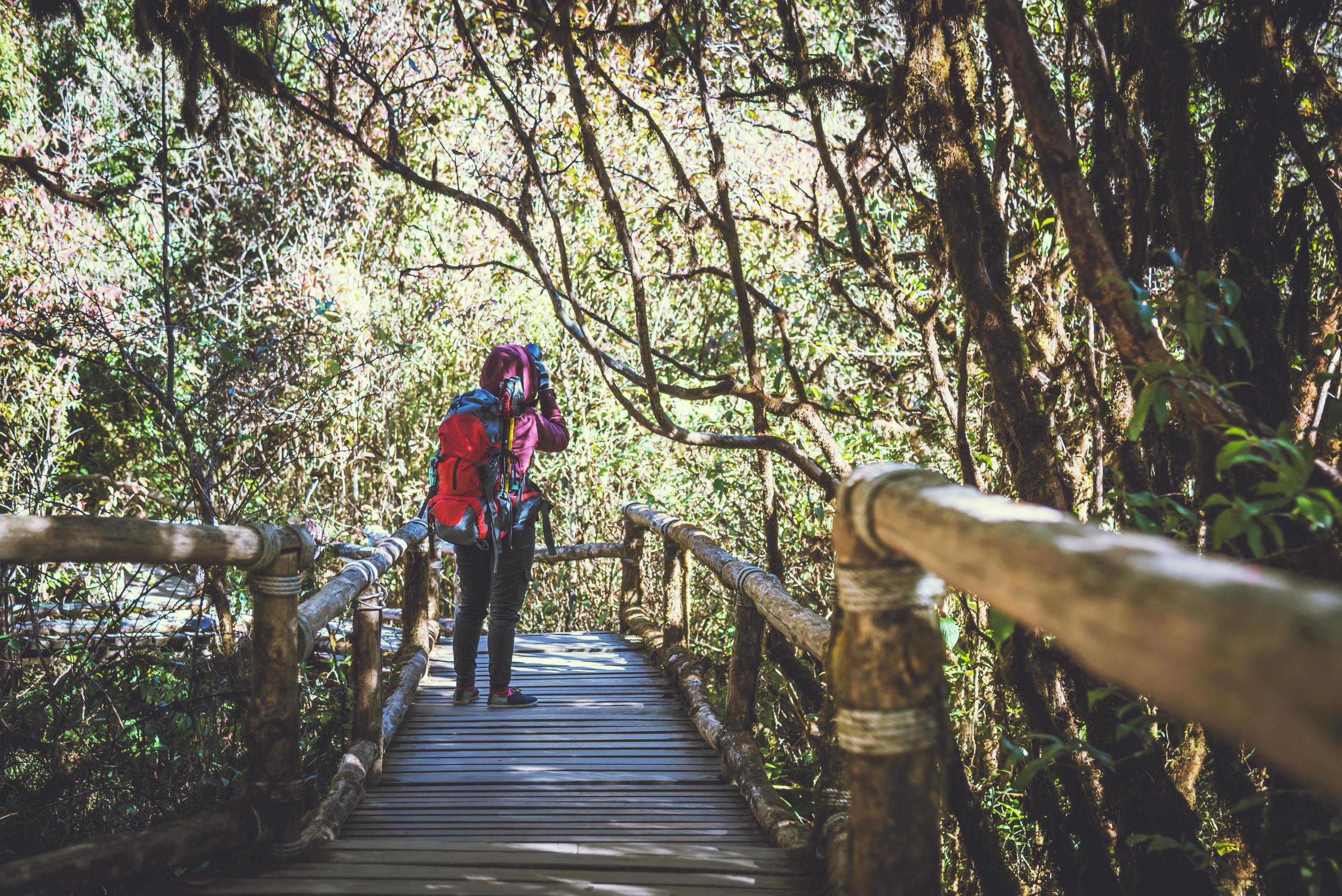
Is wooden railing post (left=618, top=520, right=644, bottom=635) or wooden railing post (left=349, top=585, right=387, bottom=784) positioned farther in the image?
wooden railing post (left=618, top=520, right=644, bottom=635)

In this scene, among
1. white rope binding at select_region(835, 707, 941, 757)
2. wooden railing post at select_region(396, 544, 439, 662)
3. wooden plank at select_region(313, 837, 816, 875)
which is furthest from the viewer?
wooden railing post at select_region(396, 544, 439, 662)

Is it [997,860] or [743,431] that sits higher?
[743,431]

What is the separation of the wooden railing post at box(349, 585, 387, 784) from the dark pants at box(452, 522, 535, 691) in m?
0.73

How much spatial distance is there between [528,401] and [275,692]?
6.21 feet

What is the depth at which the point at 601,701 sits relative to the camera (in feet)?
15.0

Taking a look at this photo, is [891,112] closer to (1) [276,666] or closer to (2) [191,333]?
(1) [276,666]

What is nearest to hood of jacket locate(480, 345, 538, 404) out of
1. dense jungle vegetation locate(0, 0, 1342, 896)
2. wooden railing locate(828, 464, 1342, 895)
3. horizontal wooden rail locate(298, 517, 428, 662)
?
dense jungle vegetation locate(0, 0, 1342, 896)

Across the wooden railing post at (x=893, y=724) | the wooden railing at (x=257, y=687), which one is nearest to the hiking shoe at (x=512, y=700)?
the wooden railing at (x=257, y=687)

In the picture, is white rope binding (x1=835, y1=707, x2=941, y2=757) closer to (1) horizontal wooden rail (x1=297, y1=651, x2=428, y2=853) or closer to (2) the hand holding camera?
(1) horizontal wooden rail (x1=297, y1=651, x2=428, y2=853)

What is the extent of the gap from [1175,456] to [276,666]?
284cm

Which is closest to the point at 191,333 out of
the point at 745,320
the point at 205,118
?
the point at 205,118

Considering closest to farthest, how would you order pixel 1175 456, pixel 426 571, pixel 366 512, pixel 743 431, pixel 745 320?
pixel 1175 456 < pixel 745 320 < pixel 426 571 < pixel 743 431 < pixel 366 512

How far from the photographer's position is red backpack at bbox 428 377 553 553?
3.89 meters

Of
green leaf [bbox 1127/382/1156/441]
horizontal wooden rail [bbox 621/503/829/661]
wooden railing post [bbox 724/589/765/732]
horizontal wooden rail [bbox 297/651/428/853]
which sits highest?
green leaf [bbox 1127/382/1156/441]
